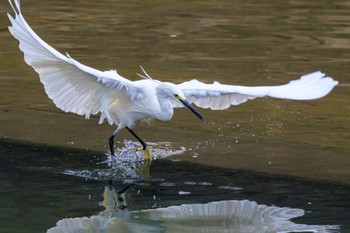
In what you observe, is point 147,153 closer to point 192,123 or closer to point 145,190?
point 145,190

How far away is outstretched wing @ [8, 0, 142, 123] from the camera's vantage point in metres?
7.14

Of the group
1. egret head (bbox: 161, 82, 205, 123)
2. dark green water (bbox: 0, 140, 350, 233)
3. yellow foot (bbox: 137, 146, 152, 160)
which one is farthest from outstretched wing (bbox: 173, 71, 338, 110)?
dark green water (bbox: 0, 140, 350, 233)

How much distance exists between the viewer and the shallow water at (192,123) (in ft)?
23.7

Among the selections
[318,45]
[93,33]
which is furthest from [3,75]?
[318,45]

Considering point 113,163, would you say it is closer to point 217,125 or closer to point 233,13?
point 217,125

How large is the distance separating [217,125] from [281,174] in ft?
6.02

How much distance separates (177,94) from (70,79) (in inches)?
35.7

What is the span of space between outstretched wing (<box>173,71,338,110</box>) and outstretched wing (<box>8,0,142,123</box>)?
527mm

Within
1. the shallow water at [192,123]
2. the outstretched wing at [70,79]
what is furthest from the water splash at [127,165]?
the outstretched wing at [70,79]

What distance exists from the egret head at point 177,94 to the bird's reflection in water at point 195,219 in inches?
34.8

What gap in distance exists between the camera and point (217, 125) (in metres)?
9.50

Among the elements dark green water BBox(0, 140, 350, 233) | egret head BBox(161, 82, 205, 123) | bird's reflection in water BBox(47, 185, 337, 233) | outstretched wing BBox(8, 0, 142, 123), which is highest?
outstretched wing BBox(8, 0, 142, 123)

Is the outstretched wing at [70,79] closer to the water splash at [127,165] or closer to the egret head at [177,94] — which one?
the egret head at [177,94]

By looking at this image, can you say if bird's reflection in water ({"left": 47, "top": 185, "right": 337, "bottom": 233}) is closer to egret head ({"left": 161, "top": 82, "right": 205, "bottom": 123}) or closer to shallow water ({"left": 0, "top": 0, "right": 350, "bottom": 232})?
shallow water ({"left": 0, "top": 0, "right": 350, "bottom": 232})
